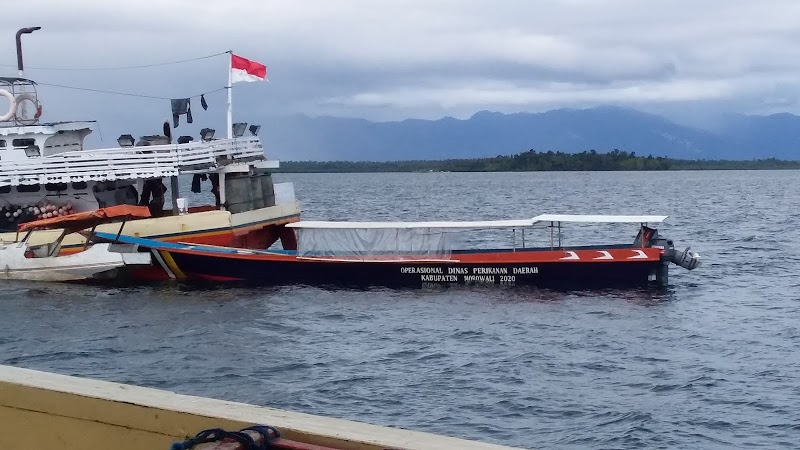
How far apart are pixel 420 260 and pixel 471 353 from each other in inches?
300

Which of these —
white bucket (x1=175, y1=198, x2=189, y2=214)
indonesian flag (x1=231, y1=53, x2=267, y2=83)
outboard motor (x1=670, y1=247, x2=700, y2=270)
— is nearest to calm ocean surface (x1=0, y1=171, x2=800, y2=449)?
outboard motor (x1=670, y1=247, x2=700, y2=270)

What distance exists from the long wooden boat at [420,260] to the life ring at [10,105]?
20.5 feet

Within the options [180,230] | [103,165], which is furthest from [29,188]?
[180,230]

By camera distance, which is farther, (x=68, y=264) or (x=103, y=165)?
(x=103, y=165)

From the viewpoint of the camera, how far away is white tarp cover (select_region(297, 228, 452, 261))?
2750 cm

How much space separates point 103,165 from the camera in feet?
96.9

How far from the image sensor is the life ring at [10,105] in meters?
31.2

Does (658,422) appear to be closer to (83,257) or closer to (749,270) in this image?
(83,257)

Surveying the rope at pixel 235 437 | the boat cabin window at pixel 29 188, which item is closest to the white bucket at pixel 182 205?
the boat cabin window at pixel 29 188

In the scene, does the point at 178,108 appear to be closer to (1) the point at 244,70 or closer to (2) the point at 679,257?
(1) the point at 244,70

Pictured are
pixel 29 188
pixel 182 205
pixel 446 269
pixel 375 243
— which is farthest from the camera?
pixel 29 188

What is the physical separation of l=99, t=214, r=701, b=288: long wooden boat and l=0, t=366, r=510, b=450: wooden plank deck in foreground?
22049 mm

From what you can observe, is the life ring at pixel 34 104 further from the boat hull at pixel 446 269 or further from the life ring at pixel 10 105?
the boat hull at pixel 446 269

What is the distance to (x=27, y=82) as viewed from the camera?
32594 mm
